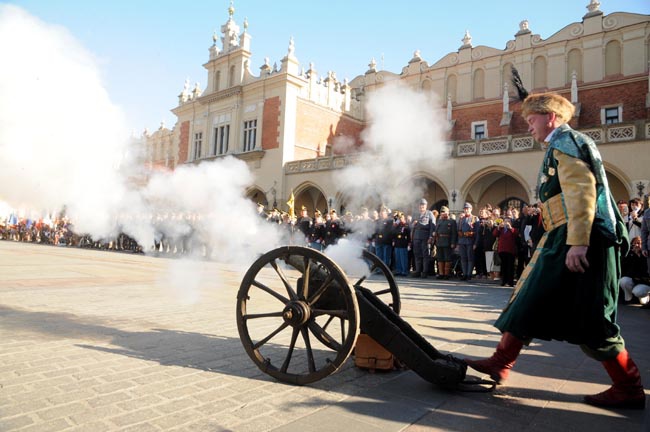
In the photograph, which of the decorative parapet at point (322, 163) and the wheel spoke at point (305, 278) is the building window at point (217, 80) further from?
the wheel spoke at point (305, 278)

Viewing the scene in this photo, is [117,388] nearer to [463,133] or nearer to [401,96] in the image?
[463,133]

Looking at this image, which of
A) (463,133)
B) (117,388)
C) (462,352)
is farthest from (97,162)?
(463,133)

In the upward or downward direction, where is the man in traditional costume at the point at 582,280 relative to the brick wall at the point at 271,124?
downward

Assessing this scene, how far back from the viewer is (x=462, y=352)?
3.70m

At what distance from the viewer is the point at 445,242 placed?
11008mm

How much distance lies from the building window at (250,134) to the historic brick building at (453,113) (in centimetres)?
9

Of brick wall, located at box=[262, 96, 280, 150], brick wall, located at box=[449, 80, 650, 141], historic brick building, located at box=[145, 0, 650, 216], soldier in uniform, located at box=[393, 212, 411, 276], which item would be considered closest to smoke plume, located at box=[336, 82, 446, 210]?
historic brick building, located at box=[145, 0, 650, 216]

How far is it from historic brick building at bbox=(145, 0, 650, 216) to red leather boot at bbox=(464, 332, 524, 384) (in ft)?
52.6

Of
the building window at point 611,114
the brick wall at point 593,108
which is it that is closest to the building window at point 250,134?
the brick wall at point 593,108

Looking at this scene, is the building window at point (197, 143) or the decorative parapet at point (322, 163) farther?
the building window at point (197, 143)

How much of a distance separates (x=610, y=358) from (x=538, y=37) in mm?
27119

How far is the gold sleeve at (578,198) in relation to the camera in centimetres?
241

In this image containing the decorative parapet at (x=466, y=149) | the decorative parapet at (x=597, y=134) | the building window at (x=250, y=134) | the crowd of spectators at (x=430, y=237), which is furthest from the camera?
the building window at (x=250, y=134)

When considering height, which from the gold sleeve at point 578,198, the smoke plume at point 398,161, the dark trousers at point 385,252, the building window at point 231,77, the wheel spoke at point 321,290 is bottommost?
the wheel spoke at point 321,290
